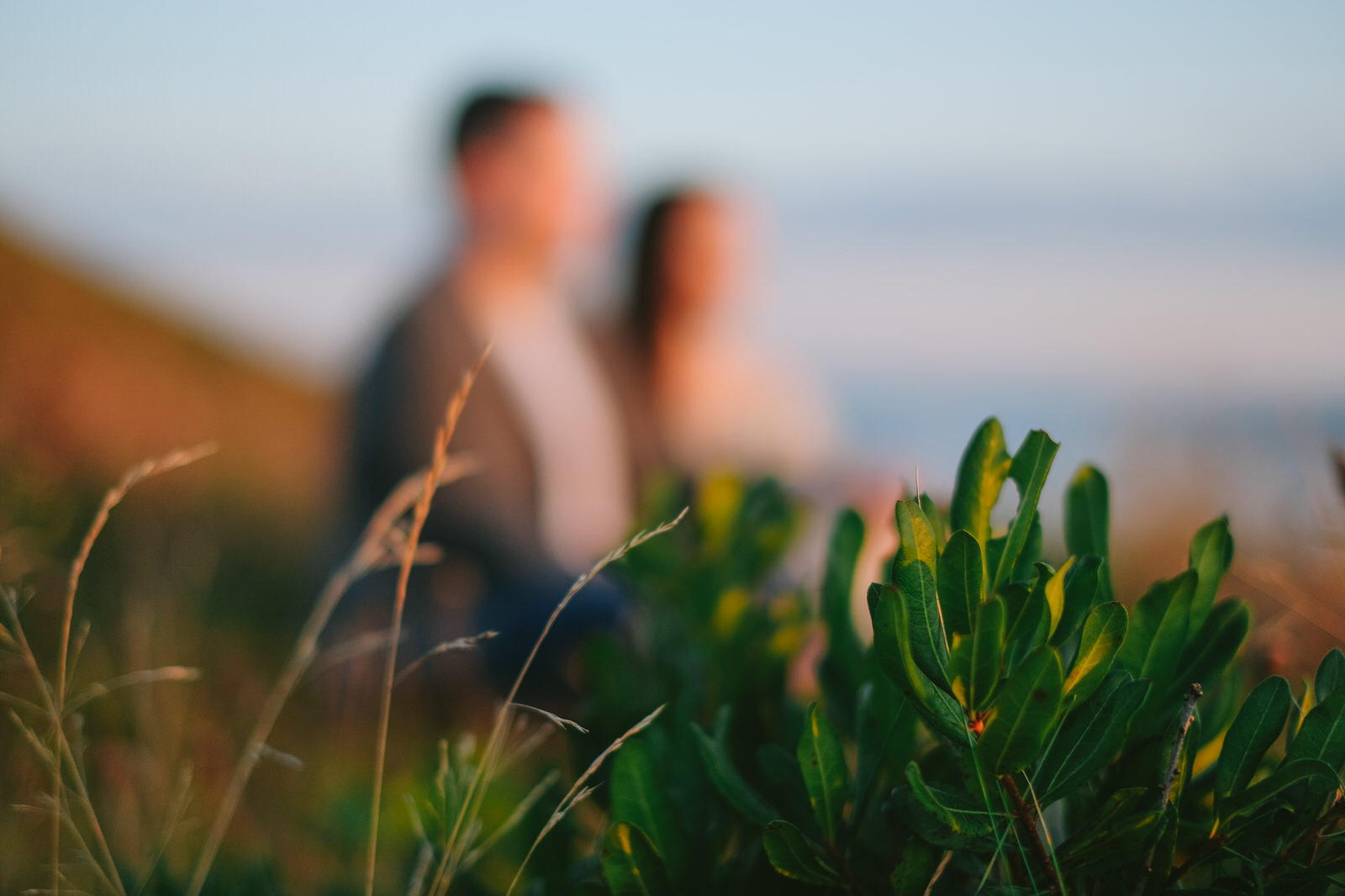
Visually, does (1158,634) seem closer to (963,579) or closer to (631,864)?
(963,579)

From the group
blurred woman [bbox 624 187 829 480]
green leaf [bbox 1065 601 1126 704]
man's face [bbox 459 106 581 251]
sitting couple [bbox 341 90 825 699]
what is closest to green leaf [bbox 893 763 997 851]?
green leaf [bbox 1065 601 1126 704]

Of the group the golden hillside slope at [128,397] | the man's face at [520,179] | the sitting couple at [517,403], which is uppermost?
the man's face at [520,179]

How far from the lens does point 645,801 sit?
82 centimetres

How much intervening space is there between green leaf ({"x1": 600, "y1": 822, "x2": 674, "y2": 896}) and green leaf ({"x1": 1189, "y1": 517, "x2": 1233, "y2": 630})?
20.1 inches

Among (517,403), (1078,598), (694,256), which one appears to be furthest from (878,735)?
(694,256)

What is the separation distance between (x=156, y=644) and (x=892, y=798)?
3.78 meters

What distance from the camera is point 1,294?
8523 mm

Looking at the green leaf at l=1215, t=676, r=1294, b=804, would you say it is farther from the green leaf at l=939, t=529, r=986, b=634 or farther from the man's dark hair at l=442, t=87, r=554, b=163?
the man's dark hair at l=442, t=87, r=554, b=163

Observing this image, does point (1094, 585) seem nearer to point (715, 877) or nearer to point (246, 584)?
point (715, 877)

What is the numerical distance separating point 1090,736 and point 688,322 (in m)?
4.33

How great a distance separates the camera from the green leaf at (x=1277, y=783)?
0.69 metres

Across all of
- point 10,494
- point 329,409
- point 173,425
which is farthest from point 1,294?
point 10,494

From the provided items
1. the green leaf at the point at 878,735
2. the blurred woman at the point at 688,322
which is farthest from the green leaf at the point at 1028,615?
the blurred woman at the point at 688,322

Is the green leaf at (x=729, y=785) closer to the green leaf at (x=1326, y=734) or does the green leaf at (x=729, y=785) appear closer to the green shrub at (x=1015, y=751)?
the green shrub at (x=1015, y=751)
